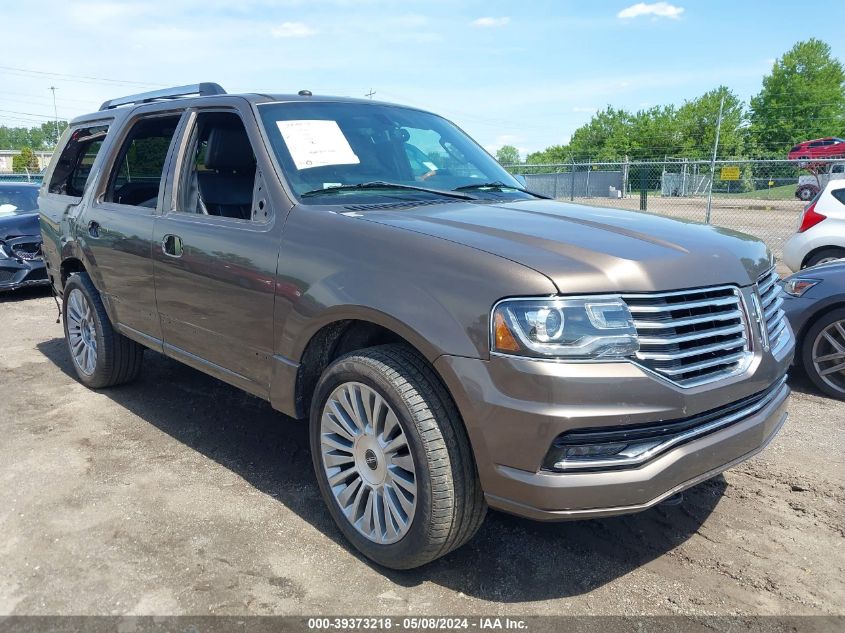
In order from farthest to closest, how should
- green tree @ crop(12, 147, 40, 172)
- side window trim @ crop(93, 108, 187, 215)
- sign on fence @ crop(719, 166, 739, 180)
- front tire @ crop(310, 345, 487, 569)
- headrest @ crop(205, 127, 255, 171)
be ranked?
green tree @ crop(12, 147, 40, 172) → sign on fence @ crop(719, 166, 739, 180) → side window trim @ crop(93, 108, 187, 215) → headrest @ crop(205, 127, 255, 171) → front tire @ crop(310, 345, 487, 569)

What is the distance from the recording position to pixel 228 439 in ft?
13.9

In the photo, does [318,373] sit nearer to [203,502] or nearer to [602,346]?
[203,502]

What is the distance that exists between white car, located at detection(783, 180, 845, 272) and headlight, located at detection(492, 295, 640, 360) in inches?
270

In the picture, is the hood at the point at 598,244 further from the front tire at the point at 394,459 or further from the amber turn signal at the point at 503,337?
the front tire at the point at 394,459

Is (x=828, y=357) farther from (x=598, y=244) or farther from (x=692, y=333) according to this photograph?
(x=598, y=244)

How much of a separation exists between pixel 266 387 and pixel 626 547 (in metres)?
1.81

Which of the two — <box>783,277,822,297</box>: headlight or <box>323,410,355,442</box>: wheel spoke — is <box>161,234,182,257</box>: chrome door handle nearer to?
<box>323,410,355,442</box>: wheel spoke

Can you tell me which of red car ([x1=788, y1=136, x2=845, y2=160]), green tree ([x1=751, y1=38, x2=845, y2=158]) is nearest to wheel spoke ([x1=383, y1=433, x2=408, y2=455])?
red car ([x1=788, y1=136, x2=845, y2=160])

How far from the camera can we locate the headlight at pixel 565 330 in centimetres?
225

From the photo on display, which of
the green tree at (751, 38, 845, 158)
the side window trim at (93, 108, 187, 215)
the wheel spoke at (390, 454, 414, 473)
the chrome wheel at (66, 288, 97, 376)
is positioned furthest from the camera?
the green tree at (751, 38, 845, 158)

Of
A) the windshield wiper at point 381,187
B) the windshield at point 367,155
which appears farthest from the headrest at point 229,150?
the windshield wiper at point 381,187

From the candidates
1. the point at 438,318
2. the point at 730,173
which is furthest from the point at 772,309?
the point at 730,173

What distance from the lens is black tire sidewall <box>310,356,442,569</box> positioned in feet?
8.18

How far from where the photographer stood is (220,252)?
11.2 feet
